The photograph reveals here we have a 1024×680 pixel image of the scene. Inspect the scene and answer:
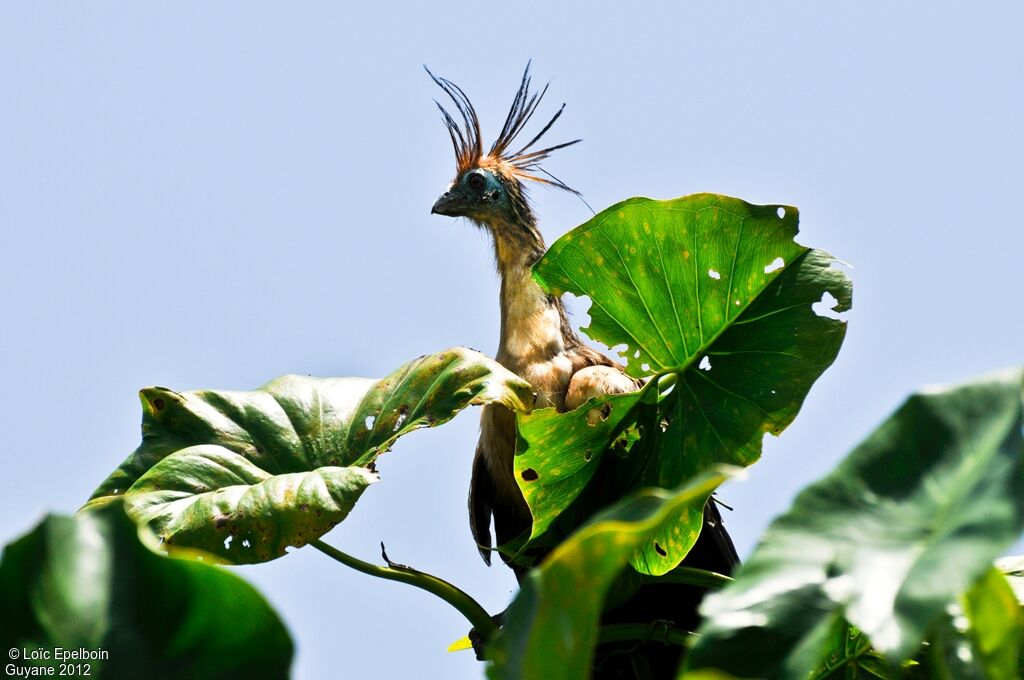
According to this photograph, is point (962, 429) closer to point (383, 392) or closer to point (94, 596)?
point (94, 596)

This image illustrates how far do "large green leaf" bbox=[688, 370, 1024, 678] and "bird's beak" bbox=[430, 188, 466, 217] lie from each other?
10.7 ft

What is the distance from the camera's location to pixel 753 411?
2.51m

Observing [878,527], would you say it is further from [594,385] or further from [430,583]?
[594,385]

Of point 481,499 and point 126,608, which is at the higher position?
point 126,608

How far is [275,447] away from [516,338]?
126cm

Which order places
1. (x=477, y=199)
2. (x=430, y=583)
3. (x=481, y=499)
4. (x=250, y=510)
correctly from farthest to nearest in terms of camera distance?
(x=477, y=199), (x=481, y=499), (x=430, y=583), (x=250, y=510)

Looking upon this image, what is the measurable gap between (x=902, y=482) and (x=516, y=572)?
2307 mm

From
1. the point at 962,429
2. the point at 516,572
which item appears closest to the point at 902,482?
the point at 962,429

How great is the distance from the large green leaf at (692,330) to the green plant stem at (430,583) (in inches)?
8.6

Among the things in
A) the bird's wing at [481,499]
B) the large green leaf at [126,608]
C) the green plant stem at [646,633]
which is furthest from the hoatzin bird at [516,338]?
the large green leaf at [126,608]

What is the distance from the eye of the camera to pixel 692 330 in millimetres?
2582

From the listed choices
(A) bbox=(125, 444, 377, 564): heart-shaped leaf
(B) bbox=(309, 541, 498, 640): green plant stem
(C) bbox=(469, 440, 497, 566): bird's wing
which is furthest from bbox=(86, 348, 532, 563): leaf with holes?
(C) bbox=(469, 440, 497, 566): bird's wing

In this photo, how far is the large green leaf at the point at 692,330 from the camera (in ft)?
8.04
